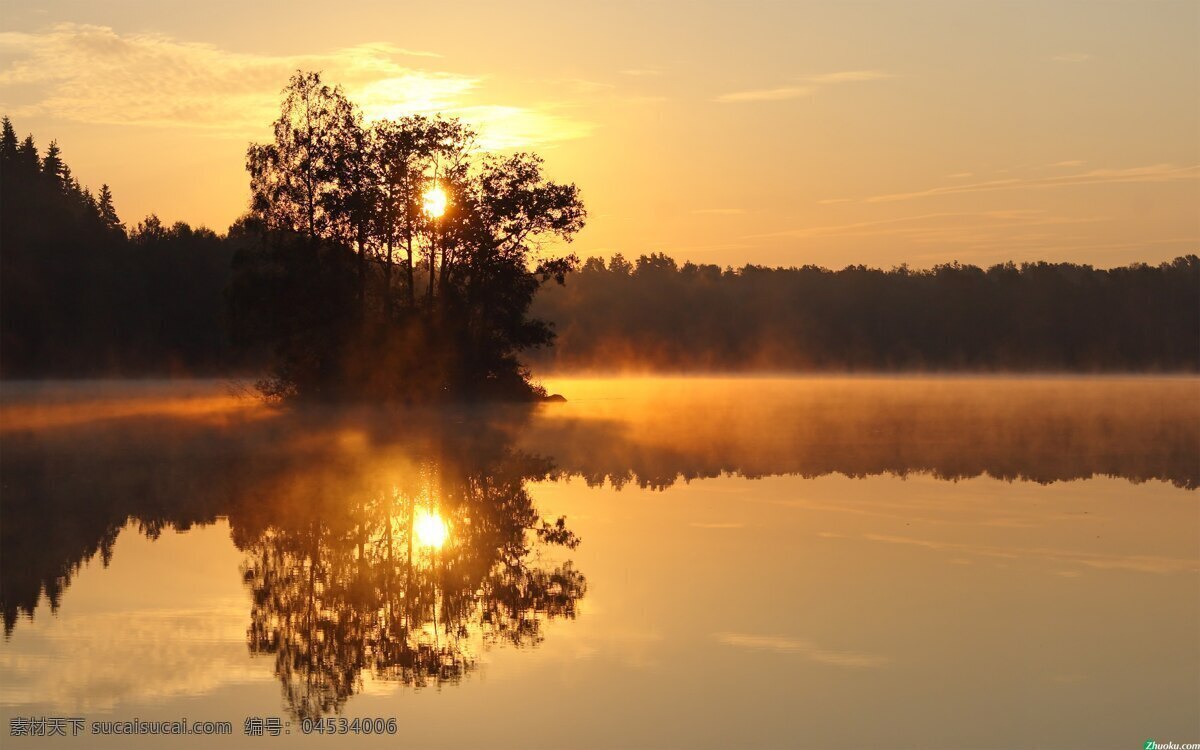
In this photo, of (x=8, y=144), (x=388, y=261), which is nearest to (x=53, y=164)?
(x=8, y=144)

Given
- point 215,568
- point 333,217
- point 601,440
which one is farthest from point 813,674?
point 333,217

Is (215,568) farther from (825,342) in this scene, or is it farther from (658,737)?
(825,342)

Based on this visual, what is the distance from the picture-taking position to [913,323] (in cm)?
18112

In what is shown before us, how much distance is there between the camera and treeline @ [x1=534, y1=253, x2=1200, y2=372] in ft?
552

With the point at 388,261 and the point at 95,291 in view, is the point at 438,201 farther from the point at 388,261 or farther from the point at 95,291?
the point at 95,291

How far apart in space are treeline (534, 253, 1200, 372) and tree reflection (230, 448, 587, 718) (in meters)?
149

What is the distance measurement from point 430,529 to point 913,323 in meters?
169

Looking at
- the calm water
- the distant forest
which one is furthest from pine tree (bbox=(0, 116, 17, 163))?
the calm water

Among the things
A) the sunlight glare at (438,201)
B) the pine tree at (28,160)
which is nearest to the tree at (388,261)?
the sunlight glare at (438,201)

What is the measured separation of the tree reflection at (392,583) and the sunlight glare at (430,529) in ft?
0.09

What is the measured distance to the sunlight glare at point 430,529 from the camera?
55.8 feet

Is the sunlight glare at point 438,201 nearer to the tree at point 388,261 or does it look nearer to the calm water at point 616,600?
the tree at point 388,261

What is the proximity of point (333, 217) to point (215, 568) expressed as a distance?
47509 millimetres

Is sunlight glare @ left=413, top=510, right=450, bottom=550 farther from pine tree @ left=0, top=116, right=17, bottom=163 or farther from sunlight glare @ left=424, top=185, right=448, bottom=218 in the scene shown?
pine tree @ left=0, top=116, right=17, bottom=163
